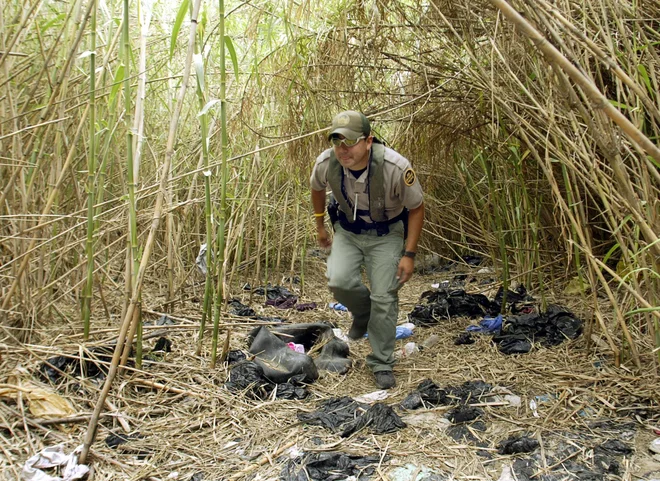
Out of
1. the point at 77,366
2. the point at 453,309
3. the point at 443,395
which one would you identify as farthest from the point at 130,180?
the point at 453,309

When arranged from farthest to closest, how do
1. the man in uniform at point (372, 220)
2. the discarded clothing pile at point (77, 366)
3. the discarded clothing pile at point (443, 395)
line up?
the man in uniform at point (372, 220) < the discarded clothing pile at point (443, 395) < the discarded clothing pile at point (77, 366)

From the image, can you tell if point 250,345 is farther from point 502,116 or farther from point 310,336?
point 502,116

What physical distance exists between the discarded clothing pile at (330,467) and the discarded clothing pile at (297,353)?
2.65ft

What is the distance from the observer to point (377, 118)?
166 inches

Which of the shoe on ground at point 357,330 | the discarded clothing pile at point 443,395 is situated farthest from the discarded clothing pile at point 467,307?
the discarded clothing pile at point 443,395

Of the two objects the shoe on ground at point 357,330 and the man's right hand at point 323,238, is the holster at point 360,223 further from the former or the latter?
the shoe on ground at point 357,330

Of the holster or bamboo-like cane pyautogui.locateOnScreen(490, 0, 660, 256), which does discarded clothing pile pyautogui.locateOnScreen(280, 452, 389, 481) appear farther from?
bamboo-like cane pyautogui.locateOnScreen(490, 0, 660, 256)

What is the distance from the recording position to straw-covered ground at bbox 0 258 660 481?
2162 mm

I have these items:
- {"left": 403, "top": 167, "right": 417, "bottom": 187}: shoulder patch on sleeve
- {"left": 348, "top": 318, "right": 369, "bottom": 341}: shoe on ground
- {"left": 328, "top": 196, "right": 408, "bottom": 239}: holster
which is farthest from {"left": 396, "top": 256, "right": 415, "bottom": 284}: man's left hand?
{"left": 348, "top": 318, "right": 369, "bottom": 341}: shoe on ground

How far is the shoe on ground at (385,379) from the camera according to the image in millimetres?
3051

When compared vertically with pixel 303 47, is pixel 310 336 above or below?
below

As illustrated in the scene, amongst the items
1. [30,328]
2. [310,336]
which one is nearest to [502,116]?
[310,336]

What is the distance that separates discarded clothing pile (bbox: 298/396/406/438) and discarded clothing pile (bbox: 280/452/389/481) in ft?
0.68

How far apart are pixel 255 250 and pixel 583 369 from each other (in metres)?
3.25
